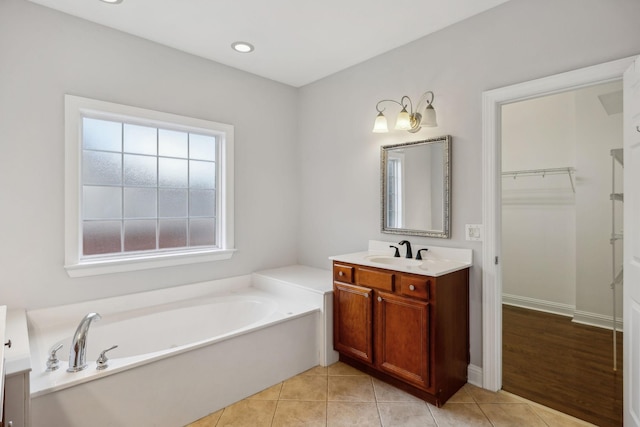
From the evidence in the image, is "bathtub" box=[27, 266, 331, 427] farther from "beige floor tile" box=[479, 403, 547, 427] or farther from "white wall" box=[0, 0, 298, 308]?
"beige floor tile" box=[479, 403, 547, 427]

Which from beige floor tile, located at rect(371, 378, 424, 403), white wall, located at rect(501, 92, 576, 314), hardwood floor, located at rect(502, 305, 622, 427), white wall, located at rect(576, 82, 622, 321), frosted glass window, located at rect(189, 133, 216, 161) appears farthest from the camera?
white wall, located at rect(501, 92, 576, 314)

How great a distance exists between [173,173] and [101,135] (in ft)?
1.99

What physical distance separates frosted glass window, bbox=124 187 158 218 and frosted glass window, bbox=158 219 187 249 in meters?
0.13

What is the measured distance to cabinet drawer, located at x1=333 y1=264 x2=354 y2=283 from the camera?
2641 millimetres

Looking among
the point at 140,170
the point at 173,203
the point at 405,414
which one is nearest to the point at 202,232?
the point at 173,203

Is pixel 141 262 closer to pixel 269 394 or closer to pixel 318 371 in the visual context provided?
pixel 269 394

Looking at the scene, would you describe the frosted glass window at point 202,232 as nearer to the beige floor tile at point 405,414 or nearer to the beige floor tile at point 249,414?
the beige floor tile at point 249,414

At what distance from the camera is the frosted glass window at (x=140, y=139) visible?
2783 millimetres

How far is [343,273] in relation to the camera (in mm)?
2693

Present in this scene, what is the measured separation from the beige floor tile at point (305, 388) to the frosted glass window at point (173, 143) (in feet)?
6.92

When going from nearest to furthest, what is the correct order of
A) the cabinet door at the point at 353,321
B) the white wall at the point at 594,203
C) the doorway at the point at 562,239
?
the cabinet door at the point at 353,321 → the doorway at the point at 562,239 → the white wall at the point at 594,203

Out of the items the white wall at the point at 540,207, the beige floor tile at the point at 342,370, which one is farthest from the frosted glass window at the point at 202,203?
the white wall at the point at 540,207

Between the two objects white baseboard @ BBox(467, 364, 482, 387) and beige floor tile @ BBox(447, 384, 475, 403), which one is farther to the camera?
white baseboard @ BBox(467, 364, 482, 387)

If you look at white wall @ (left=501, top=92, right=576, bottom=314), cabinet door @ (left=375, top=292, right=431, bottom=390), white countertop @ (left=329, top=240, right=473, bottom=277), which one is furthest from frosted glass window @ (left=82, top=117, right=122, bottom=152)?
white wall @ (left=501, top=92, right=576, bottom=314)
